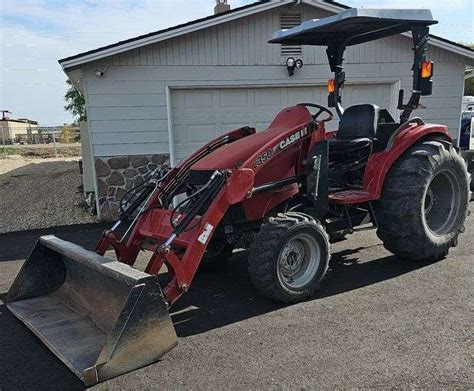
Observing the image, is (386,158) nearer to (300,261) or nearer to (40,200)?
(300,261)

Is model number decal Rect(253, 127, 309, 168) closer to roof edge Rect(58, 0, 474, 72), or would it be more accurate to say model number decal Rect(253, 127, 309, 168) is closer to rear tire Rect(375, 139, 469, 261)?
rear tire Rect(375, 139, 469, 261)

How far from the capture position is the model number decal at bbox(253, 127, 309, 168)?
4.42m

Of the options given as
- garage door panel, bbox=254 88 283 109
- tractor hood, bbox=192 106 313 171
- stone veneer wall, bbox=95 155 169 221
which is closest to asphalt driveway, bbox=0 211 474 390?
tractor hood, bbox=192 106 313 171

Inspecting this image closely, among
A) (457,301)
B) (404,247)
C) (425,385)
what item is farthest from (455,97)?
(425,385)

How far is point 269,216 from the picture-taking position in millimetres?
4844

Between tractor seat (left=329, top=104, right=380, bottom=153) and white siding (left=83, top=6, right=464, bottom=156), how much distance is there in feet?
11.4

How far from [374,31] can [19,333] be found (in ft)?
16.1

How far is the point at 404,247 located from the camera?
5141mm

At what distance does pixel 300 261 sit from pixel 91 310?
199 cm

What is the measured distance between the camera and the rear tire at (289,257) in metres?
4.12

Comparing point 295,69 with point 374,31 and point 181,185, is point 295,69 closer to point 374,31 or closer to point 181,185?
point 374,31

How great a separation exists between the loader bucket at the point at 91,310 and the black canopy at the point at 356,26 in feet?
10.7

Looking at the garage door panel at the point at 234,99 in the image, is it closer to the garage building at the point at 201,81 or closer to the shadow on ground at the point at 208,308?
the garage building at the point at 201,81

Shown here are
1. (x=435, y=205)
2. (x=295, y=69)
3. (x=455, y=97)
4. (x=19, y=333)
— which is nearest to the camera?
(x=19, y=333)
